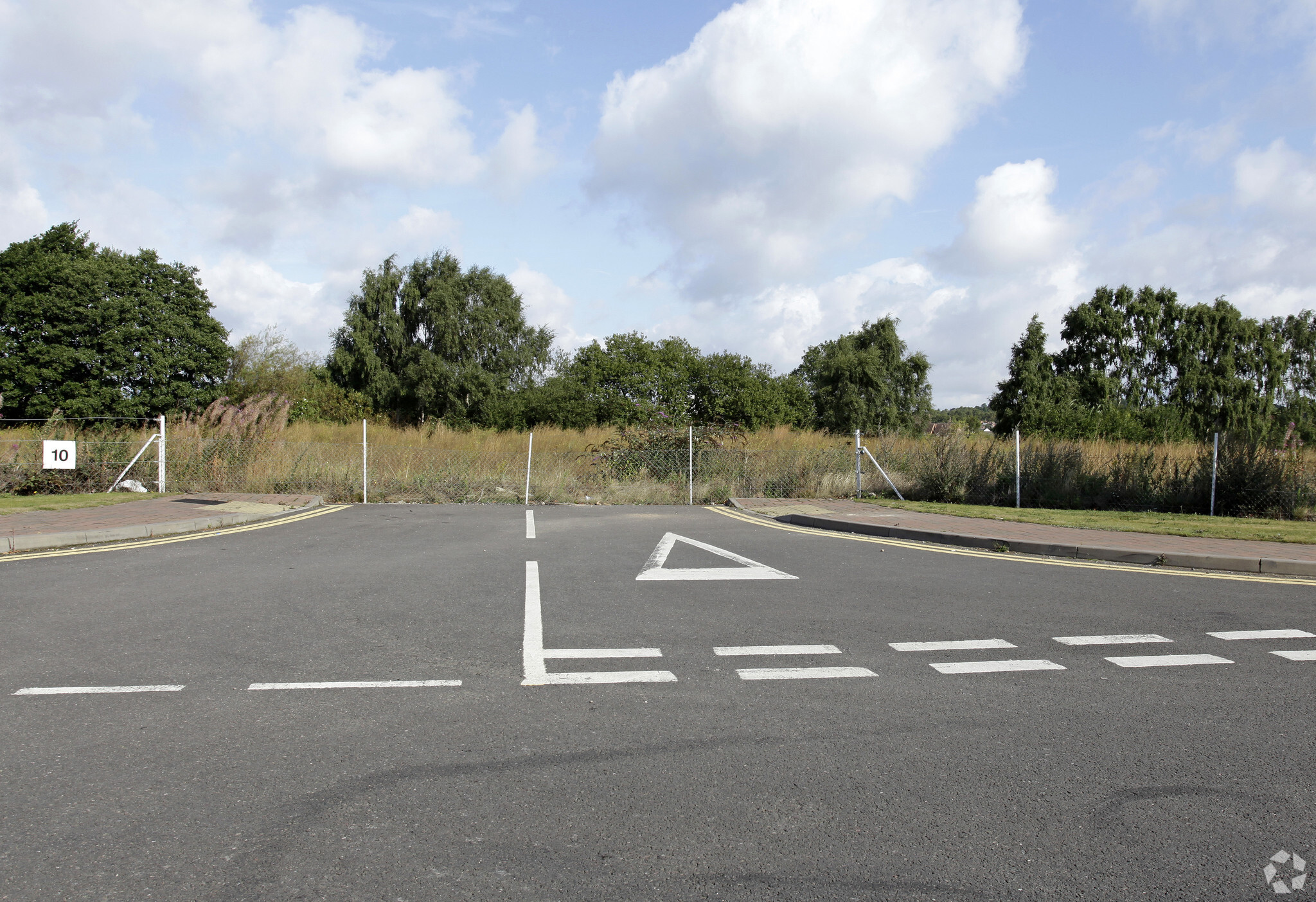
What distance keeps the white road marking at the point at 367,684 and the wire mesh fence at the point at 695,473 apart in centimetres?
1481

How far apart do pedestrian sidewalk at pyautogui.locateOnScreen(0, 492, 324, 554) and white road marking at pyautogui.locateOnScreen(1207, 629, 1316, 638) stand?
12.6 metres

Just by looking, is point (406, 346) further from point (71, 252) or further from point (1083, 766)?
point (1083, 766)

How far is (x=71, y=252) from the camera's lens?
4709 cm

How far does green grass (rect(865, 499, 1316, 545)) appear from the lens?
11570 millimetres

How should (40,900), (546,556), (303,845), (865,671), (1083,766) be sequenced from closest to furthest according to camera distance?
(40,900) < (303,845) < (1083,766) < (865,671) < (546,556)

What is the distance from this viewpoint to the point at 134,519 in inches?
494

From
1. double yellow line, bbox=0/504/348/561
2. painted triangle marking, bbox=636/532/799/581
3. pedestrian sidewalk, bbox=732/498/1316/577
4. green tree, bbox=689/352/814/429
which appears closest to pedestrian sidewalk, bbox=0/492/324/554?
double yellow line, bbox=0/504/348/561

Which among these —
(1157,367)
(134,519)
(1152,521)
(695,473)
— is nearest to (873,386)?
(1157,367)

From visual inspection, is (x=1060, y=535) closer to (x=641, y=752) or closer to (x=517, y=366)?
(x=641, y=752)

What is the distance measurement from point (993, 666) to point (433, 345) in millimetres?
54968

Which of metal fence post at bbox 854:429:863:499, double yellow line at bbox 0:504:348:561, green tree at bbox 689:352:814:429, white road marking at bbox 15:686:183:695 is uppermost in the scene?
green tree at bbox 689:352:814:429

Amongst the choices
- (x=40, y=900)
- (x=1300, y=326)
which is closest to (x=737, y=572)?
(x=40, y=900)

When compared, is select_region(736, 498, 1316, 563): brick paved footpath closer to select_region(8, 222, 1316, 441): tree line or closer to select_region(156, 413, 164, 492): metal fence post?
select_region(156, 413, 164, 492): metal fence post

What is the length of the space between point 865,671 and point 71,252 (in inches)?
2245
